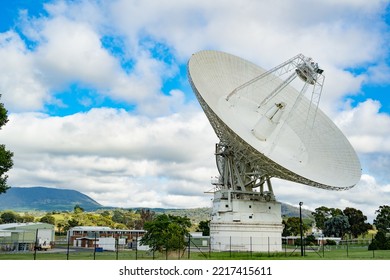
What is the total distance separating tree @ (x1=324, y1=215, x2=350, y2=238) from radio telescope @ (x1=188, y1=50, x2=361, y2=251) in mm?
57538

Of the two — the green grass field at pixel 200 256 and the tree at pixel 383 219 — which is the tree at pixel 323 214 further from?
the green grass field at pixel 200 256

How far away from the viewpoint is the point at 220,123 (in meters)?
37.3

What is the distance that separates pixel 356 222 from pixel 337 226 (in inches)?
228

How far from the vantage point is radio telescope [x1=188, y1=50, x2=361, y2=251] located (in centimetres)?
3862

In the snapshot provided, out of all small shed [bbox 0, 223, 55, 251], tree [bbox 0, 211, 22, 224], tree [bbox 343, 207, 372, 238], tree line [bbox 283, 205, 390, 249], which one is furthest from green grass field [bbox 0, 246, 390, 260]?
tree [bbox 0, 211, 22, 224]

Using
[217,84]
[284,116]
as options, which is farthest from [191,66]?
[284,116]

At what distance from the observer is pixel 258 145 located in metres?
39.8

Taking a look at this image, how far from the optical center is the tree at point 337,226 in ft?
328

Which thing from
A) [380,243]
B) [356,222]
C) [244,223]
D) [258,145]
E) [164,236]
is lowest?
[380,243]

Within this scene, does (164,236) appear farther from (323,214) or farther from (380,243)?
(323,214)

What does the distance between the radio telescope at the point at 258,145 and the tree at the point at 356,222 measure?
200 feet

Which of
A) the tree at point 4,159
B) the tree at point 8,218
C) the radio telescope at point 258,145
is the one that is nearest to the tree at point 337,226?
the radio telescope at point 258,145

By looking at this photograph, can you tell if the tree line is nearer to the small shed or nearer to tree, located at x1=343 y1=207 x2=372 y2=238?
tree, located at x1=343 y1=207 x2=372 y2=238

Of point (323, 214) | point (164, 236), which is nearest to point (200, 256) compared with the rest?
point (164, 236)
